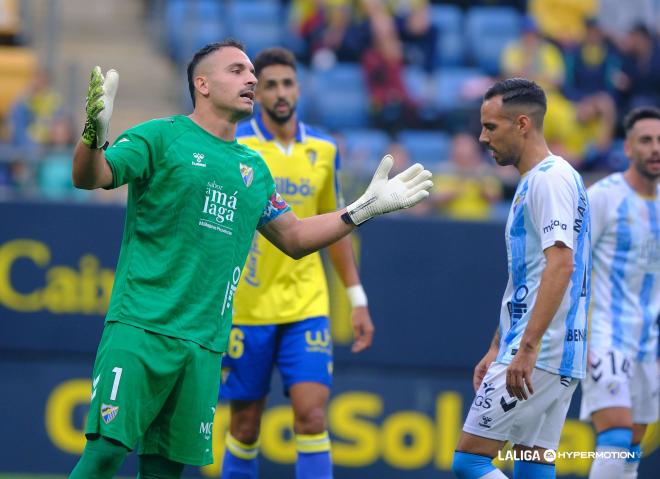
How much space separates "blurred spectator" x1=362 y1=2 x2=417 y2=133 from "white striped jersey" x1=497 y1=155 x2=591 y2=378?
24.7 ft

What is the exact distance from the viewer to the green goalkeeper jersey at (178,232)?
5.77 metres

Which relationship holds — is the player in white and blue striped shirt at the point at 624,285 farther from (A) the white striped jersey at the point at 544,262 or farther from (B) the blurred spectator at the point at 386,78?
(B) the blurred spectator at the point at 386,78

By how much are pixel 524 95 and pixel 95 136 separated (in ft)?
7.78

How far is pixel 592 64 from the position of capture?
603 inches

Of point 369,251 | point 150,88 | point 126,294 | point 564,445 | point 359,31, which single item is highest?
point 359,31

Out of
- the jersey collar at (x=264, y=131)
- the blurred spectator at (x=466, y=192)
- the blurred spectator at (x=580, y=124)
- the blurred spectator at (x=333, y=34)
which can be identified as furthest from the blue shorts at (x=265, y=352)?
the blurred spectator at (x=333, y=34)

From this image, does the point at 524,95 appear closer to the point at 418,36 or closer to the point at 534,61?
the point at 534,61

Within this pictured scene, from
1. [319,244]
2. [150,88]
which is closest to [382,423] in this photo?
[319,244]

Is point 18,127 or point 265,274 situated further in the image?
point 18,127

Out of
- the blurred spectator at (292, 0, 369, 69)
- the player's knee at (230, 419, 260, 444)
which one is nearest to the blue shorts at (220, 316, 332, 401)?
the player's knee at (230, 419, 260, 444)

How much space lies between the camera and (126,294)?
5.79 m

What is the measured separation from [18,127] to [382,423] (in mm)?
4944

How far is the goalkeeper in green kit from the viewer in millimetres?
5676

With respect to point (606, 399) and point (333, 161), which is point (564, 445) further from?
A: point (333, 161)
